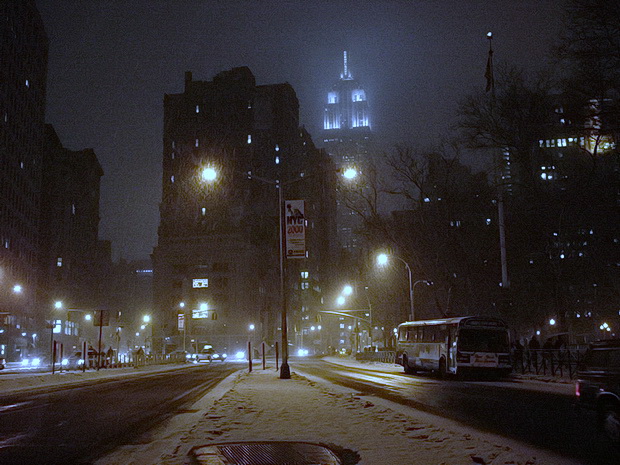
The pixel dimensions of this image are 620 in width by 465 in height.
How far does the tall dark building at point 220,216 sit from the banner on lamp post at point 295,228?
94937mm

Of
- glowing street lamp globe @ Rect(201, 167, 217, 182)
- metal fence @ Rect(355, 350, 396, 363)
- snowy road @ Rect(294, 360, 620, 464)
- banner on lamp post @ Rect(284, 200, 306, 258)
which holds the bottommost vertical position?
metal fence @ Rect(355, 350, 396, 363)

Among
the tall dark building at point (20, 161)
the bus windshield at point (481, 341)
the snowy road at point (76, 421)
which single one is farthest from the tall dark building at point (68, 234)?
the snowy road at point (76, 421)

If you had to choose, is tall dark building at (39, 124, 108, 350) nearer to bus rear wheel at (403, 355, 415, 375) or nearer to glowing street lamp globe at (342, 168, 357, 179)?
bus rear wheel at (403, 355, 415, 375)

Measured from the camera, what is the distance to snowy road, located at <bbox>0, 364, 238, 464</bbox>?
902 cm

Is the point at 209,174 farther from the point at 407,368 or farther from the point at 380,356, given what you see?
the point at 380,356

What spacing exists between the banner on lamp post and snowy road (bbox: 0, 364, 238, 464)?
704 centimetres

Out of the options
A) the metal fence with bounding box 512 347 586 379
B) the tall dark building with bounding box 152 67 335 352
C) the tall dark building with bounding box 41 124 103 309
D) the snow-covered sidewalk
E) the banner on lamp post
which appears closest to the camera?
the snow-covered sidewalk

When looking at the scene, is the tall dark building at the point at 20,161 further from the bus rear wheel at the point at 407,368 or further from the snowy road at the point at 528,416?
the snowy road at the point at 528,416

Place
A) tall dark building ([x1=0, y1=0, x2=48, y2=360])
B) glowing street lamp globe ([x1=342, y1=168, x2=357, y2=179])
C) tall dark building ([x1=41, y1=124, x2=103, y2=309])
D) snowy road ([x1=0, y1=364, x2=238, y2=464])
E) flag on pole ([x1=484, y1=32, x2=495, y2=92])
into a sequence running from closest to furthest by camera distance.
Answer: snowy road ([x1=0, y1=364, x2=238, y2=464]) → glowing street lamp globe ([x1=342, y1=168, x2=357, y2=179]) → flag on pole ([x1=484, y1=32, x2=495, y2=92]) → tall dark building ([x1=0, y1=0, x2=48, y2=360]) → tall dark building ([x1=41, y1=124, x2=103, y2=309])

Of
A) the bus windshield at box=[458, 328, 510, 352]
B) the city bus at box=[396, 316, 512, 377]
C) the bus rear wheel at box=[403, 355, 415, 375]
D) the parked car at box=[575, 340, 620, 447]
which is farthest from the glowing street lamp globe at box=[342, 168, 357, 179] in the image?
the parked car at box=[575, 340, 620, 447]

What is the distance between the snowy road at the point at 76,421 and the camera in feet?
29.6

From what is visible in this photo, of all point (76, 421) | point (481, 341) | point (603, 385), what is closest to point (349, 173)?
point (481, 341)

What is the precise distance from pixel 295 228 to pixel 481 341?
1240 centimetres

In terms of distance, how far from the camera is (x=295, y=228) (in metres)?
25.3
